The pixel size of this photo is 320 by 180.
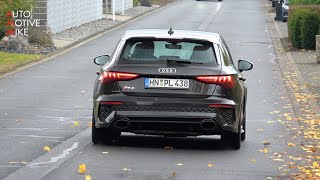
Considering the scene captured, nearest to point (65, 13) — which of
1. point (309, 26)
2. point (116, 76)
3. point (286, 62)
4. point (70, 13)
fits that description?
point (70, 13)

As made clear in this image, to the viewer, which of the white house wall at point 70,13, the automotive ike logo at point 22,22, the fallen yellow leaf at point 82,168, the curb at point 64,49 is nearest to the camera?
the fallen yellow leaf at point 82,168

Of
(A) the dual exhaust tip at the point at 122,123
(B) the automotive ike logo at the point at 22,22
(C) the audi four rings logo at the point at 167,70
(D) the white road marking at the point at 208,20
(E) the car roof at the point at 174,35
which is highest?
(E) the car roof at the point at 174,35

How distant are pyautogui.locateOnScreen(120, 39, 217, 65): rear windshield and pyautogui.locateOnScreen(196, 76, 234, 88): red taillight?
0.26 meters

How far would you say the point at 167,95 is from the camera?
1282 centimetres

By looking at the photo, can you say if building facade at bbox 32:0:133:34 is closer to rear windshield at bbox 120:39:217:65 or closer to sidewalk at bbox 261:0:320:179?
sidewalk at bbox 261:0:320:179

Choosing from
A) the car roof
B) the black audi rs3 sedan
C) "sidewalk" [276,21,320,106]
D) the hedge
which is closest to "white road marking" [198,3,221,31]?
"sidewalk" [276,21,320,106]

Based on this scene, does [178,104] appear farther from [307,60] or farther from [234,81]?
[307,60]

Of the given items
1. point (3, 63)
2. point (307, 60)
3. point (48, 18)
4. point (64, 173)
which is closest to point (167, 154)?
point (64, 173)

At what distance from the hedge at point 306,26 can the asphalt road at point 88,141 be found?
6.91 meters

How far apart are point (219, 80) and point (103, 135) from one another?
1.54 metres

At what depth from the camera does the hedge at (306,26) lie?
37438mm

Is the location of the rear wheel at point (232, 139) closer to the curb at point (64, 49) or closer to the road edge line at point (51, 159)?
the road edge line at point (51, 159)

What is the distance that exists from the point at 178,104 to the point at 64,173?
2.21m

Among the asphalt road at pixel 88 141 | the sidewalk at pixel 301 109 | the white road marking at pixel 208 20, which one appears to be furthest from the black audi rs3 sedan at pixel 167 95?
the white road marking at pixel 208 20
